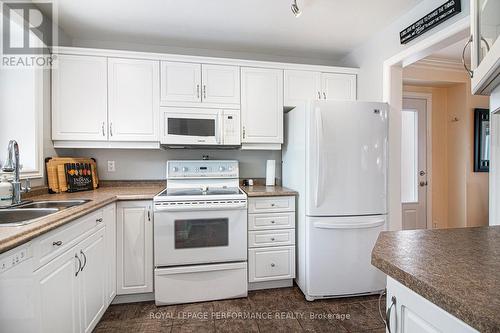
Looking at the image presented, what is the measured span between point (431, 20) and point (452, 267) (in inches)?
76.0

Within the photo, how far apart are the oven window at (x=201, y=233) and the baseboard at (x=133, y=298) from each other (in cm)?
54

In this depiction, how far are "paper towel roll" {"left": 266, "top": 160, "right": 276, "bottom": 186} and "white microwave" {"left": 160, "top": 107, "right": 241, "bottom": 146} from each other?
47cm

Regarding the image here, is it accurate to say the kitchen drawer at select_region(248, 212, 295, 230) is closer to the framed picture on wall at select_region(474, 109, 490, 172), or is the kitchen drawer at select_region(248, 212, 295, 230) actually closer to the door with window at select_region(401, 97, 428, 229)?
the door with window at select_region(401, 97, 428, 229)

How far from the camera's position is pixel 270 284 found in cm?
232

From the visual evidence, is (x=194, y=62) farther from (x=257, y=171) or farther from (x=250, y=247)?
(x=250, y=247)

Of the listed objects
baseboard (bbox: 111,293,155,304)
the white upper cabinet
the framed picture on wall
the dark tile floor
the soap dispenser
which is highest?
the white upper cabinet

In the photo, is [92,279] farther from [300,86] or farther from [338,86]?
[338,86]

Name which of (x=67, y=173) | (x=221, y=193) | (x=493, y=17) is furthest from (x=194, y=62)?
(x=493, y=17)

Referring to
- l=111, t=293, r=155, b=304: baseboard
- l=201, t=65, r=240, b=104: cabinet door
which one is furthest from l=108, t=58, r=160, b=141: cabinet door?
l=111, t=293, r=155, b=304: baseboard

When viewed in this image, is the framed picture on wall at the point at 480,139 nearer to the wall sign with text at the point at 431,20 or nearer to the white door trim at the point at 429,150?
the white door trim at the point at 429,150

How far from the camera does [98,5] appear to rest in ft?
6.40

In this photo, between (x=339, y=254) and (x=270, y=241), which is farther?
(x=270, y=241)

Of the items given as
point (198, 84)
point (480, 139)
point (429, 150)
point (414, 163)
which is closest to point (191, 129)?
point (198, 84)

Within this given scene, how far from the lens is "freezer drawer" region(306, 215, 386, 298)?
2086 millimetres
